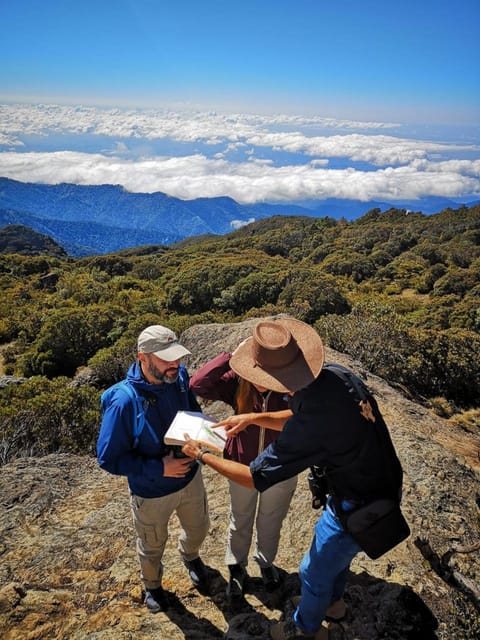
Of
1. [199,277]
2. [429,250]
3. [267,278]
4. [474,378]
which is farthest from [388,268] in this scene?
[474,378]

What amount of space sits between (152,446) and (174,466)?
0.23 metres

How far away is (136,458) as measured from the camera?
116 inches

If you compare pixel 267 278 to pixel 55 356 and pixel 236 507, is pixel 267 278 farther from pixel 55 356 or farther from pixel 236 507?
pixel 236 507

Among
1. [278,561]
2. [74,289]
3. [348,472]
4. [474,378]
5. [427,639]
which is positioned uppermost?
[348,472]

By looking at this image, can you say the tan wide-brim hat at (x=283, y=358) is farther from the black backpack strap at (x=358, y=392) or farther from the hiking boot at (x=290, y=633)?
the hiking boot at (x=290, y=633)

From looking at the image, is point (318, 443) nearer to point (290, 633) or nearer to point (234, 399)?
point (234, 399)

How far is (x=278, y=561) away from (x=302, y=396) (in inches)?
106

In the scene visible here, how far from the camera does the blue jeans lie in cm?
251

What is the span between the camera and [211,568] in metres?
3.92

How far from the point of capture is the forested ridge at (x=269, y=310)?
400 inches

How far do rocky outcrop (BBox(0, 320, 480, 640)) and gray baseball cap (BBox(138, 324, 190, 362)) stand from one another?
2.21 m

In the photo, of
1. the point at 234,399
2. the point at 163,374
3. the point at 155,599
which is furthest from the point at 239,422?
the point at 155,599

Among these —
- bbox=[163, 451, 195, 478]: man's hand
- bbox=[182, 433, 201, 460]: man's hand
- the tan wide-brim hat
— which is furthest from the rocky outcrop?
the tan wide-brim hat

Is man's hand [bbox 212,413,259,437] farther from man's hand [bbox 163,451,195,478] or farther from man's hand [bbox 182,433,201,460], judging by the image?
man's hand [bbox 163,451,195,478]
